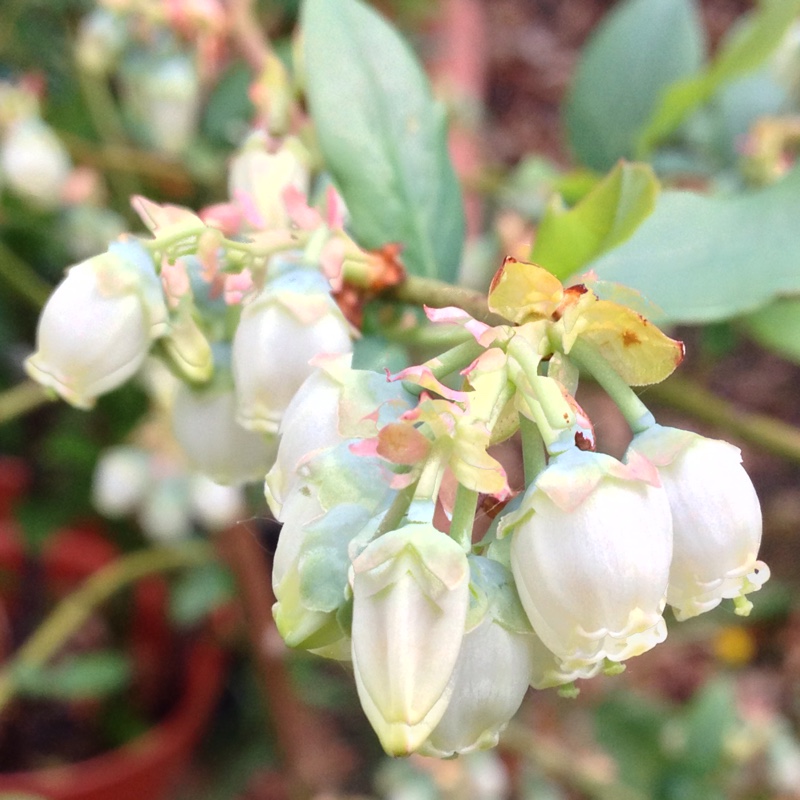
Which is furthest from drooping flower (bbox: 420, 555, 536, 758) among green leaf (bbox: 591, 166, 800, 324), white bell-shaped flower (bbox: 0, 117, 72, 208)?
white bell-shaped flower (bbox: 0, 117, 72, 208)

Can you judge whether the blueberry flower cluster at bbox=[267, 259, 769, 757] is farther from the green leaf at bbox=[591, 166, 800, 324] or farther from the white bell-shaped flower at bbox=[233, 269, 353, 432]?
the green leaf at bbox=[591, 166, 800, 324]

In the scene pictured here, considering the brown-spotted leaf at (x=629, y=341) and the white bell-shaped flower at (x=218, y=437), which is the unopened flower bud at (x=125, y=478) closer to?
the white bell-shaped flower at (x=218, y=437)

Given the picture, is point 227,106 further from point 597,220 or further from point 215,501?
point 597,220

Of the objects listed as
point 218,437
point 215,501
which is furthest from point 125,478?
point 218,437

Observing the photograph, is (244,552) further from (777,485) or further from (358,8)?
(777,485)

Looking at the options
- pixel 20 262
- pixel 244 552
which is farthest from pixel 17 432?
pixel 244 552
